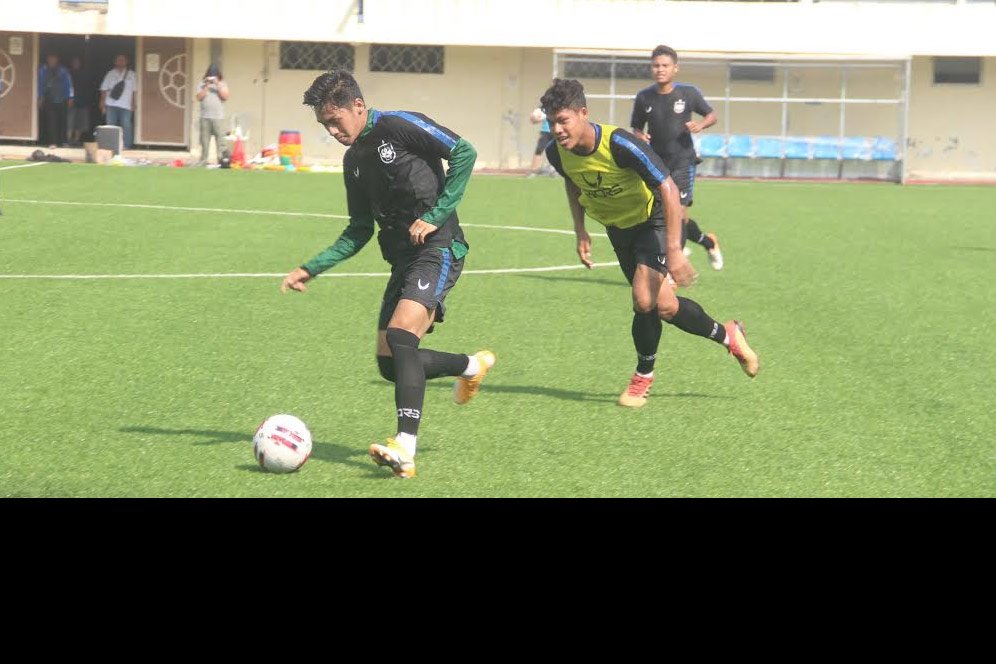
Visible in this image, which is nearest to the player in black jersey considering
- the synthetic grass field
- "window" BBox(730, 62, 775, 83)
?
the synthetic grass field

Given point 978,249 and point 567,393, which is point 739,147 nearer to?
point 978,249

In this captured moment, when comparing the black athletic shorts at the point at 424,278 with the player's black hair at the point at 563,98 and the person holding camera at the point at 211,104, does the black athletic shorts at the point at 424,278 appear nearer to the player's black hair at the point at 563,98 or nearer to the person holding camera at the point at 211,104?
the player's black hair at the point at 563,98

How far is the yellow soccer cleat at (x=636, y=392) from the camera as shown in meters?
9.12

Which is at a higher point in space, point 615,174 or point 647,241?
point 615,174

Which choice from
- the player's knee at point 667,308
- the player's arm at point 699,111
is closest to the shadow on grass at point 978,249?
the player's arm at point 699,111

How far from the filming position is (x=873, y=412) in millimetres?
9000

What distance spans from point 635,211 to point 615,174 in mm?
404

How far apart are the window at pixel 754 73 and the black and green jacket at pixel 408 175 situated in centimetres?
3085

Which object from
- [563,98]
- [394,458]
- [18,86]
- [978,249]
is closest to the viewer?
[394,458]

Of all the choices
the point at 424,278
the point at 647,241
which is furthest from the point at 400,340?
the point at 647,241

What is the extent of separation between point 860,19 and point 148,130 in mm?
17144

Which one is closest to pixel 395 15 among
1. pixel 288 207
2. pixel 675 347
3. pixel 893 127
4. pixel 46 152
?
pixel 46 152

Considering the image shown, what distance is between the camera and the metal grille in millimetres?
38125

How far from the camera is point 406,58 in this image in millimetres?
38188
